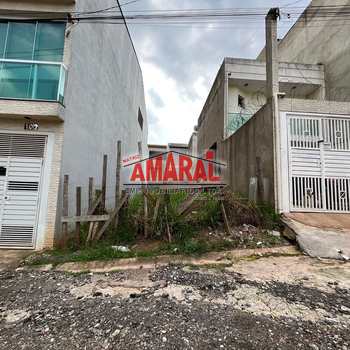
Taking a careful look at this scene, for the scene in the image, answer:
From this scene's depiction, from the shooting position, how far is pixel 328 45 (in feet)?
31.3

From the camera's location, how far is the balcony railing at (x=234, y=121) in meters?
10.1

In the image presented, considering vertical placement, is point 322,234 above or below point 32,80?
below

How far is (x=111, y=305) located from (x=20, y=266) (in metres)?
2.46

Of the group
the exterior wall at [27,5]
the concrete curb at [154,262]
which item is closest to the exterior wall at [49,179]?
the concrete curb at [154,262]

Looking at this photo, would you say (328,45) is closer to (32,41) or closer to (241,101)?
(241,101)

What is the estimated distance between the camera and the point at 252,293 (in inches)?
109

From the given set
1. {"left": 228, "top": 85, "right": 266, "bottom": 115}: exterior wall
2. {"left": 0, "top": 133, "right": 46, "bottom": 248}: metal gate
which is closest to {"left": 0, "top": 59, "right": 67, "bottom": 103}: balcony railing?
{"left": 0, "top": 133, "right": 46, "bottom": 248}: metal gate

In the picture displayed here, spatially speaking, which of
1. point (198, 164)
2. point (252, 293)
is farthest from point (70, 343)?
point (198, 164)

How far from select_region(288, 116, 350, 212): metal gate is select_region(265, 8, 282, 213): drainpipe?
0.34 m

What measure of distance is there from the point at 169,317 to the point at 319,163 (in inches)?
213

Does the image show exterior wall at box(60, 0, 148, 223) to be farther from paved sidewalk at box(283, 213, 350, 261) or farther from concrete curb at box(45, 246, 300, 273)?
paved sidewalk at box(283, 213, 350, 261)

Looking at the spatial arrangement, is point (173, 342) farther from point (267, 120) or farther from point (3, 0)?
point (3, 0)

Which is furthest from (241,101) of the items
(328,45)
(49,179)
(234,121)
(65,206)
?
(65,206)

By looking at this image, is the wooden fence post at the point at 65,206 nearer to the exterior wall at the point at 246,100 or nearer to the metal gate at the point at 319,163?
the metal gate at the point at 319,163
